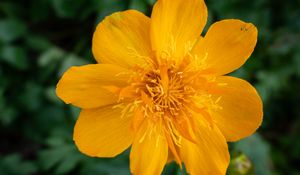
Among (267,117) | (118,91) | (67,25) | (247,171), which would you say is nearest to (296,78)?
(267,117)

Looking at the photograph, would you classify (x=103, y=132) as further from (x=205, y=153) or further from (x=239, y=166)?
(x=239, y=166)

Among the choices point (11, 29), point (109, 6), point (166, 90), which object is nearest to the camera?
point (166, 90)

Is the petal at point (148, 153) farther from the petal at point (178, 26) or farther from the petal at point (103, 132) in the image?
the petal at point (178, 26)

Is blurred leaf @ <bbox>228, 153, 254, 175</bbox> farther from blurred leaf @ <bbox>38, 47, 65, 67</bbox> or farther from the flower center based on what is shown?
blurred leaf @ <bbox>38, 47, 65, 67</bbox>

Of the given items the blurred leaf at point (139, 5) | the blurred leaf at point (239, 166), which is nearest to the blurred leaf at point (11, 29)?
the blurred leaf at point (139, 5)

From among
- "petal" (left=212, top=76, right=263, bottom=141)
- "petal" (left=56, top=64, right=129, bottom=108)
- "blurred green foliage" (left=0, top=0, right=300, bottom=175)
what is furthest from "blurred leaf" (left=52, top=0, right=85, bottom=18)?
"petal" (left=212, top=76, right=263, bottom=141)

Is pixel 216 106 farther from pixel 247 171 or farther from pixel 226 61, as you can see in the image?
pixel 247 171

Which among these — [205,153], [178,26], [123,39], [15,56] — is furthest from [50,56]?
[205,153]
